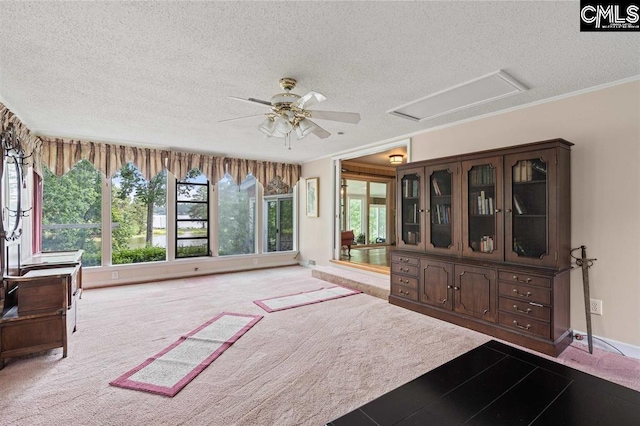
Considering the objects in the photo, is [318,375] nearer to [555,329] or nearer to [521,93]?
[555,329]

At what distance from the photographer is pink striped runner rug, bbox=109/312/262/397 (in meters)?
2.32

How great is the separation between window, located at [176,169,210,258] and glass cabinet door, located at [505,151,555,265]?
534 centimetres

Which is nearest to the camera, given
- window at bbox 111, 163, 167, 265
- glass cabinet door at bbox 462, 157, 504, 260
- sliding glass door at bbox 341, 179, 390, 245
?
glass cabinet door at bbox 462, 157, 504, 260

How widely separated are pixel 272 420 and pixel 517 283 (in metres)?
2.55

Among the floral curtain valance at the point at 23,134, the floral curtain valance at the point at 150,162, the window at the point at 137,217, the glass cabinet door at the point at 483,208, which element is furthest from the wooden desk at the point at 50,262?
the glass cabinet door at the point at 483,208

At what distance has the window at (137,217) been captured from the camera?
5453 mm

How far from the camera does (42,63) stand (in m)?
2.44

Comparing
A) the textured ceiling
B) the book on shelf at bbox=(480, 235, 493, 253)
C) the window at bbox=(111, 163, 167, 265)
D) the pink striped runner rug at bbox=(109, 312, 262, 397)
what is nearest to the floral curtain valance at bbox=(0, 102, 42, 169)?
the textured ceiling

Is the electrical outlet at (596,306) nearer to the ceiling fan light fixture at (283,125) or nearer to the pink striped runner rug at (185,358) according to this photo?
the ceiling fan light fixture at (283,125)

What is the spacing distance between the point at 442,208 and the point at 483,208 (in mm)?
504

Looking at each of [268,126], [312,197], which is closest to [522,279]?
[268,126]

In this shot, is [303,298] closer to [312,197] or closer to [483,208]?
[483,208]

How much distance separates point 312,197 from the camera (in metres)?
6.97

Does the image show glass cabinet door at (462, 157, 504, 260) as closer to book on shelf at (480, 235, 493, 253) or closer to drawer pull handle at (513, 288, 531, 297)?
book on shelf at (480, 235, 493, 253)
